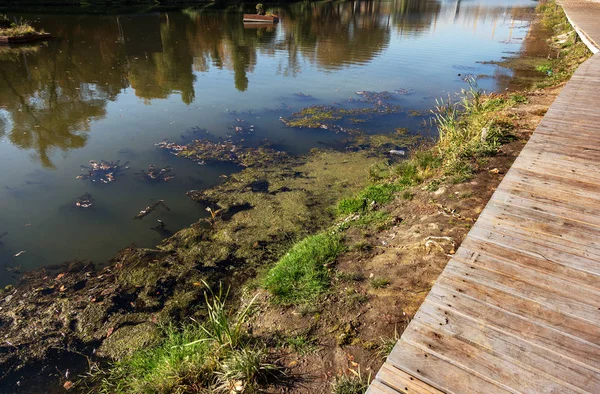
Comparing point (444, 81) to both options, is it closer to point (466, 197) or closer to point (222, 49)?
point (466, 197)

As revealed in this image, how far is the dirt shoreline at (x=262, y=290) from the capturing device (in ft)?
10.6

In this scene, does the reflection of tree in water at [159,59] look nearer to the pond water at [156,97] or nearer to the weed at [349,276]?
the pond water at [156,97]

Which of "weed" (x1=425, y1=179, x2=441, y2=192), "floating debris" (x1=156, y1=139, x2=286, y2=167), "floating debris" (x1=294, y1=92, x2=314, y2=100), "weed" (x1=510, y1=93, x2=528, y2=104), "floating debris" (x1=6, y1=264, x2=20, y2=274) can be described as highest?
"weed" (x1=510, y1=93, x2=528, y2=104)

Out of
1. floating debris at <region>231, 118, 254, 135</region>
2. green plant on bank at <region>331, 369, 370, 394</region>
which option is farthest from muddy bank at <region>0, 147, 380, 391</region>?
floating debris at <region>231, 118, 254, 135</region>

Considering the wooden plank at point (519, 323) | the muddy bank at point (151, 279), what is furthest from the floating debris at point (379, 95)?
the wooden plank at point (519, 323)

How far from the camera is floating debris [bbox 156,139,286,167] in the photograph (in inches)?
312

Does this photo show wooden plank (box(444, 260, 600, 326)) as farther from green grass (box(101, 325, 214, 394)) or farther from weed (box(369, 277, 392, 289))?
green grass (box(101, 325, 214, 394))

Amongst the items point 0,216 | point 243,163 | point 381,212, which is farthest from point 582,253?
point 0,216

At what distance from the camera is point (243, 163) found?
7.79 m

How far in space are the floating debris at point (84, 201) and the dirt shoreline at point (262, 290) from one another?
1647mm

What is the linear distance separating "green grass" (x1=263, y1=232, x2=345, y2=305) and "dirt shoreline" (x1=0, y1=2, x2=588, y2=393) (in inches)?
5.4

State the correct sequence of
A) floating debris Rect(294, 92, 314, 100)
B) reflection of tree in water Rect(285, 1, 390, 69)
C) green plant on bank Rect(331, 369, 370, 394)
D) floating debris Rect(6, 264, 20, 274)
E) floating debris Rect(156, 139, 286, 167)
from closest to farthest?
green plant on bank Rect(331, 369, 370, 394)
floating debris Rect(6, 264, 20, 274)
floating debris Rect(156, 139, 286, 167)
floating debris Rect(294, 92, 314, 100)
reflection of tree in water Rect(285, 1, 390, 69)

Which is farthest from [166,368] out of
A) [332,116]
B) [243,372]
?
[332,116]

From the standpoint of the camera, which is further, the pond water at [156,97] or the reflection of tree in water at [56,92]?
the reflection of tree in water at [56,92]
